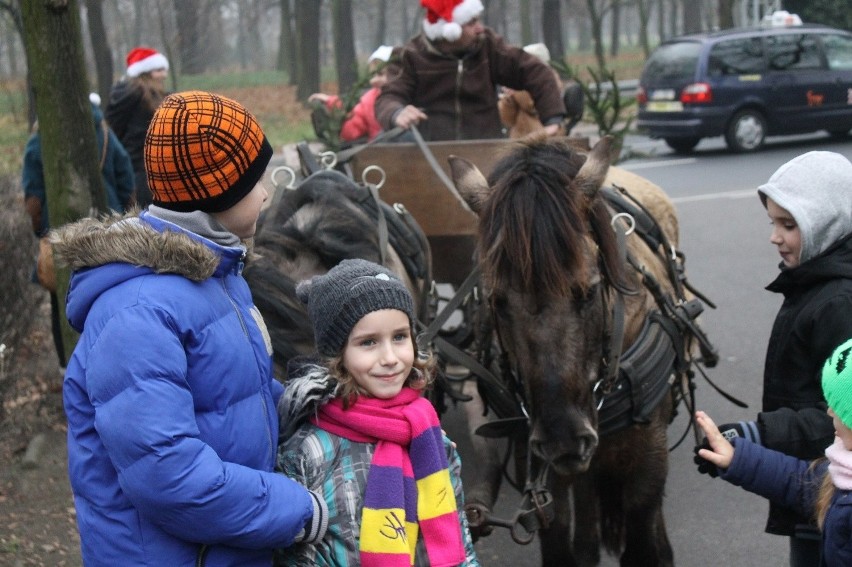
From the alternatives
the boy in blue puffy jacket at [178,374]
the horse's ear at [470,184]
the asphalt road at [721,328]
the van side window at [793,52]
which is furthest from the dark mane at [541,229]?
the van side window at [793,52]

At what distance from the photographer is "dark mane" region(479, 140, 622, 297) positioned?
3203 mm

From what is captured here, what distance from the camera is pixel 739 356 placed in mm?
7180

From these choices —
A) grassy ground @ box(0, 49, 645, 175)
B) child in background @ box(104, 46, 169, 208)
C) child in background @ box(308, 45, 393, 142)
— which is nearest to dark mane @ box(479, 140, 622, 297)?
child in background @ box(308, 45, 393, 142)

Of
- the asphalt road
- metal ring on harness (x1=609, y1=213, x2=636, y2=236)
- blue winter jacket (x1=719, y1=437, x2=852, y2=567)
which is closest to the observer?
blue winter jacket (x1=719, y1=437, x2=852, y2=567)

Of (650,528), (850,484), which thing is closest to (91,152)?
(650,528)

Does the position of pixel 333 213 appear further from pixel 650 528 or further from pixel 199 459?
pixel 199 459

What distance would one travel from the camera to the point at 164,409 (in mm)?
1922

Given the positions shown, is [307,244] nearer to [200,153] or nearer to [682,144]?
[200,153]

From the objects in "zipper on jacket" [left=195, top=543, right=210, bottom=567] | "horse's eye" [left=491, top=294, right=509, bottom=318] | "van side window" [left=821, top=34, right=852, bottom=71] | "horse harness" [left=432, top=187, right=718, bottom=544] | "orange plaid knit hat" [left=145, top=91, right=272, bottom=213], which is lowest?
"van side window" [left=821, top=34, right=852, bottom=71]

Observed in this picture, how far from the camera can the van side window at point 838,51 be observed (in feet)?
55.2

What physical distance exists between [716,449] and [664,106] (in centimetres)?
1466

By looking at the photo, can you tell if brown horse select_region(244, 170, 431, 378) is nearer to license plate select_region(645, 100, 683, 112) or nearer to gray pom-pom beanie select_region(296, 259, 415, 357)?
gray pom-pom beanie select_region(296, 259, 415, 357)

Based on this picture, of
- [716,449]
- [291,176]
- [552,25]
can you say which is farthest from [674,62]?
[716,449]

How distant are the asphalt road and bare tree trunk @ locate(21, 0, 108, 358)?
7.62 feet
